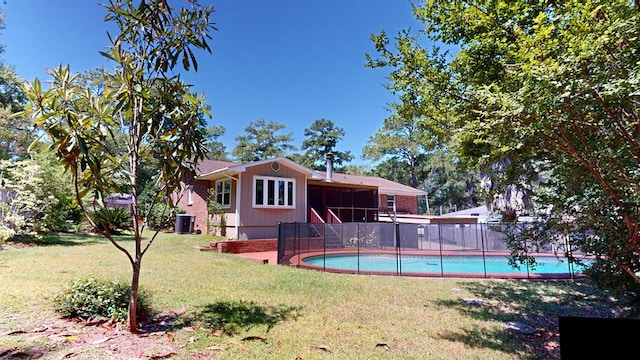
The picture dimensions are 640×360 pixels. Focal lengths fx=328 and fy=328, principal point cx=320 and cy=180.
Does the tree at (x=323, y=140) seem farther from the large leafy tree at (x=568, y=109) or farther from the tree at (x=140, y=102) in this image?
the tree at (x=140, y=102)

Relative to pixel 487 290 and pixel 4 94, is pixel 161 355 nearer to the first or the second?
pixel 487 290

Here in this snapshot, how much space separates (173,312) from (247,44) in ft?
44.6

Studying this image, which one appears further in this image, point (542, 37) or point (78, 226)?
A: point (78, 226)

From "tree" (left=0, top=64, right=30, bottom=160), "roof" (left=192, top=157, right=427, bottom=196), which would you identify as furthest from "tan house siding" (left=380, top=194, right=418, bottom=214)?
"tree" (left=0, top=64, right=30, bottom=160)

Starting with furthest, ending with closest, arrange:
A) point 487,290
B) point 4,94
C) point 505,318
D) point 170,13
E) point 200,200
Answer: point 4,94 → point 200,200 → point 487,290 → point 505,318 → point 170,13

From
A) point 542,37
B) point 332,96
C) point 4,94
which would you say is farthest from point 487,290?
point 4,94

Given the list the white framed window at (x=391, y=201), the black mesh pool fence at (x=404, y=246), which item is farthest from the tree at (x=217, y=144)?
the black mesh pool fence at (x=404, y=246)

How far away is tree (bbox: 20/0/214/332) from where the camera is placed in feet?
13.0

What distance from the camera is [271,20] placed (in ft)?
45.8

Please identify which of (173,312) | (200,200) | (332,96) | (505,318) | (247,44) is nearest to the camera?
(173,312)

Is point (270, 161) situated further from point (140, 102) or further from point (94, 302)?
point (94, 302)

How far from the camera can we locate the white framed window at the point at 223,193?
16.7m

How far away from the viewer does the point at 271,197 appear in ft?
54.2

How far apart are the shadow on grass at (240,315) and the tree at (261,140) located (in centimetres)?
3853
